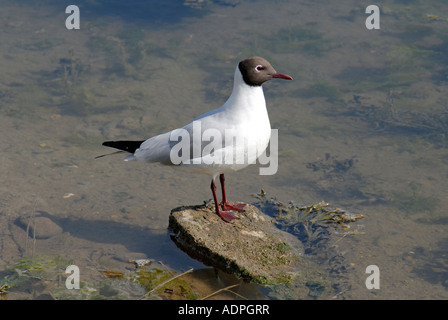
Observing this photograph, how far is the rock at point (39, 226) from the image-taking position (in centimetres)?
590

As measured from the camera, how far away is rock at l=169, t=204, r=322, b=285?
5.02m

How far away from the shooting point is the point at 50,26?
1227 centimetres

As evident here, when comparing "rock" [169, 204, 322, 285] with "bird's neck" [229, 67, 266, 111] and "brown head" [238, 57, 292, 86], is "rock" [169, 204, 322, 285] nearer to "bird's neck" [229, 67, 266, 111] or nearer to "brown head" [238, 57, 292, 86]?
"bird's neck" [229, 67, 266, 111]

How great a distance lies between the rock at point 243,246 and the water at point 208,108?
0.20 m

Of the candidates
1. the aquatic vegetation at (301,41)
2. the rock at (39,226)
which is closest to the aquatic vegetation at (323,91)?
the aquatic vegetation at (301,41)

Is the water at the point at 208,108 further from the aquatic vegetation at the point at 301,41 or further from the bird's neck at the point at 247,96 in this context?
the bird's neck at the point at 247,96

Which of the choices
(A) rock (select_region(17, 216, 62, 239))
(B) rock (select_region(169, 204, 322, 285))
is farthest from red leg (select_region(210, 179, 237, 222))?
(A) rock (select_region(17, 216, 62, 239))

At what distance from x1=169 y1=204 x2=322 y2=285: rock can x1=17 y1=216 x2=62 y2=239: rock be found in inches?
51.8

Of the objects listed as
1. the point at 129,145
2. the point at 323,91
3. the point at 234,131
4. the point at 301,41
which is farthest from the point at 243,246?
the point at 301,41

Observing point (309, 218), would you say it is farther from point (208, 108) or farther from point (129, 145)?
point (208, 108)

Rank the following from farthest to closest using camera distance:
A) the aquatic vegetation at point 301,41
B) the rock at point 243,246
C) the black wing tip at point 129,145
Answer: the aquatic vegetation at point 301,41, the black wing tip at point 129,145, the rock at point 243,246

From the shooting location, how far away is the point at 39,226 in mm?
5996

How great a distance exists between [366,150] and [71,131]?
Answer: 442 centimetres
